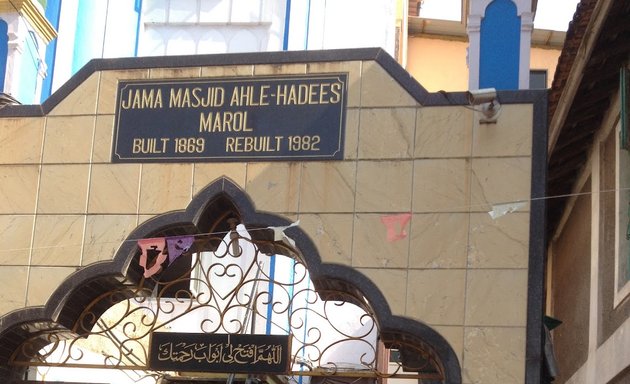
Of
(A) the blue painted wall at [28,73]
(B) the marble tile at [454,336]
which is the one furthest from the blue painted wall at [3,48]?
(B) the marble tile at [454,336]

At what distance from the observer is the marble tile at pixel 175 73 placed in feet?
31.9

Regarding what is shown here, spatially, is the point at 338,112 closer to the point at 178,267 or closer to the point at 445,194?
the point at 445,194

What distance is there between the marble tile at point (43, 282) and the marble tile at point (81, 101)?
1258 mm

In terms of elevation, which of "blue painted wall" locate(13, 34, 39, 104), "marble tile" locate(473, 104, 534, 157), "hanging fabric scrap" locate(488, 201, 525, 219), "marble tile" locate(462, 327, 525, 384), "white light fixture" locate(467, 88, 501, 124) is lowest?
"marble tile" locate(462, 327, 525, 384)

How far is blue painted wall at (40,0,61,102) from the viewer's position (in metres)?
12.7

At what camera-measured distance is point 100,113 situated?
32.2ft

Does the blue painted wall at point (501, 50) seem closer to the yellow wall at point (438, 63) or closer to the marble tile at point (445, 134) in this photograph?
the marble tile at point (445, 134)

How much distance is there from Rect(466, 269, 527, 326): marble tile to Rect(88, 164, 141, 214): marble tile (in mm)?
2684

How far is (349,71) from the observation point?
31.0 feet

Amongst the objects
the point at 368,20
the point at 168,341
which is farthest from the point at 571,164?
the point at 168,341

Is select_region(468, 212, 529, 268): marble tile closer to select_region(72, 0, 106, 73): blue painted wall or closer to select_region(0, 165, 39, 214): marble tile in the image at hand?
select_region(0, 165, 39, 214): marble tile

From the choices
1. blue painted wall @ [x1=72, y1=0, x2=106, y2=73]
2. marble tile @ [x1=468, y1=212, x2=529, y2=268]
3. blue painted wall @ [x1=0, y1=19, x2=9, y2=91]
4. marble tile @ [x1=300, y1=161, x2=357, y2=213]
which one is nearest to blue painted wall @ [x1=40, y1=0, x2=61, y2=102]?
blue painted wall @ [x1=72, y1=0, x2=106, y2=73]

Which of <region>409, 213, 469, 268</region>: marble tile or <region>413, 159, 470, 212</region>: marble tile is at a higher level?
<region>413, 159, 470, 212</region>: marble tile

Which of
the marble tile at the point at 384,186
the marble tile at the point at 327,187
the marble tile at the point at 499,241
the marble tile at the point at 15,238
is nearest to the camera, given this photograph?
the marble tile at the point at 499,241
